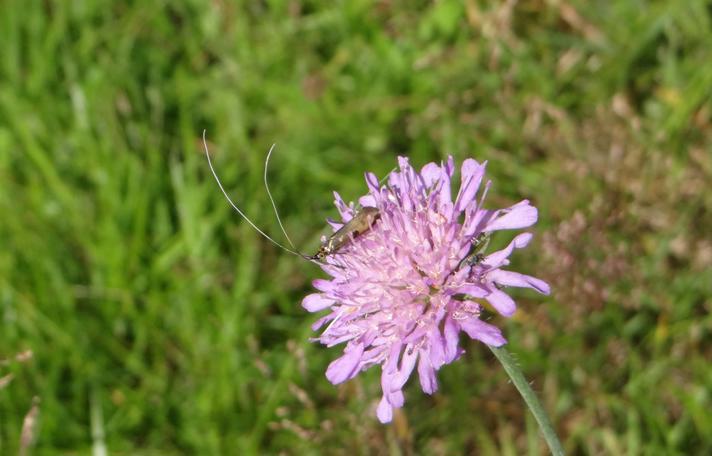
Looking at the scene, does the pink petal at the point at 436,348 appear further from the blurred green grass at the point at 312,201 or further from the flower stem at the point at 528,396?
the blurred green grass at the point at 312,201

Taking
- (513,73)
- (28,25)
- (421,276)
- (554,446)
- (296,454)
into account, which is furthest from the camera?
(28,25)

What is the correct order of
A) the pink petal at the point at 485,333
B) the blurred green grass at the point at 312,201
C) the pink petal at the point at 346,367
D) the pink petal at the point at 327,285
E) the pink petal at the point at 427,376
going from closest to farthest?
the pink petal at the point at 485,333
the pink petal at the point at 427,376
the pink petal at the point at 346,367
the pink petal at the point at 327,285
the blurred green grass at the point at 312,201

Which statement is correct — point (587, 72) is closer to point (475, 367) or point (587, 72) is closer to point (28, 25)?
point (475, 367)

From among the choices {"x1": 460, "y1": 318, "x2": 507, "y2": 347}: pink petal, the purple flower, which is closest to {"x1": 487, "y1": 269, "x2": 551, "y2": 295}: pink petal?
the purple flower

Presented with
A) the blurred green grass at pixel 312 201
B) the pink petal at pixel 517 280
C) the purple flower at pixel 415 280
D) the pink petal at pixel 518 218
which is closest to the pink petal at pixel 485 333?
the purple flower at pixel 415 280

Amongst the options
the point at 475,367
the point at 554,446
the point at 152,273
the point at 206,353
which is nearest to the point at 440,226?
the point at 554,446

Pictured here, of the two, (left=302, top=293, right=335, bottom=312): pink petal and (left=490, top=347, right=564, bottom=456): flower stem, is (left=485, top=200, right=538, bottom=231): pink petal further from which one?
(left=302, top=293, right=335, bottom=312): pink petal

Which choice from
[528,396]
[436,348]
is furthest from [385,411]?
[528,396]
